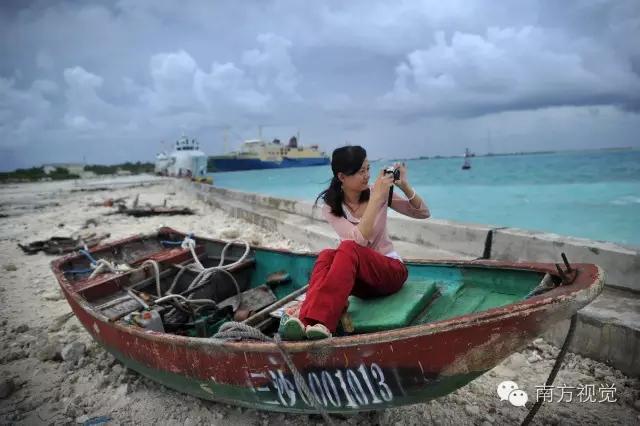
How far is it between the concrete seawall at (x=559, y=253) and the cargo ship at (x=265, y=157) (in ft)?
228

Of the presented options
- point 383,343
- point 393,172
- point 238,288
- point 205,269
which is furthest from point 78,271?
point 383,343

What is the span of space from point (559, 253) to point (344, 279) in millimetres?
2962

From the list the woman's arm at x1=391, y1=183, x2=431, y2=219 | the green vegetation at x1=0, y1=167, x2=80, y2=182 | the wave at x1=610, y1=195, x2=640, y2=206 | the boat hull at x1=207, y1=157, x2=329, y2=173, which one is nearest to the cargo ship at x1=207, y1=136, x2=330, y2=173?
the boat hull at x1=207, y1=157, x2=329, y2=173

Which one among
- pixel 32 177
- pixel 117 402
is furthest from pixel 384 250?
pixel 32 177

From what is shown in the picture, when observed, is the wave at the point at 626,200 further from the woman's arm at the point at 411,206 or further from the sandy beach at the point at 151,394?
A: the woman's arm at the point at 411,206

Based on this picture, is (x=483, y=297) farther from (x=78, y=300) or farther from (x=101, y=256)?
(x=101, y=256)

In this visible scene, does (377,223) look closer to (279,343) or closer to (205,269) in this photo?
(279,343)

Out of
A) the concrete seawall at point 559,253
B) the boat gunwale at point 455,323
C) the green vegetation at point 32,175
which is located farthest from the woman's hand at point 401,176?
the green vegetation at point 32,175

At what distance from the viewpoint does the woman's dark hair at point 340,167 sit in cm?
256

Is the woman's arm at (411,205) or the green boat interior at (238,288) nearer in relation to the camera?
the green boat interior at (238,288)

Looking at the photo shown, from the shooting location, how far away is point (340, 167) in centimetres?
261

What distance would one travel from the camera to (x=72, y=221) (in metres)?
12.9

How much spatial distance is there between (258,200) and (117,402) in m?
10.6

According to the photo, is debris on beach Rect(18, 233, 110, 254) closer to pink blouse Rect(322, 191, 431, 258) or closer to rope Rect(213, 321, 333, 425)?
rope Rect(213, 321, 333, 425)
